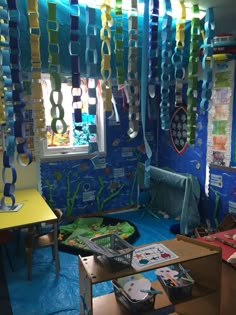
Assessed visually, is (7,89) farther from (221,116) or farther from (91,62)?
(221,116)

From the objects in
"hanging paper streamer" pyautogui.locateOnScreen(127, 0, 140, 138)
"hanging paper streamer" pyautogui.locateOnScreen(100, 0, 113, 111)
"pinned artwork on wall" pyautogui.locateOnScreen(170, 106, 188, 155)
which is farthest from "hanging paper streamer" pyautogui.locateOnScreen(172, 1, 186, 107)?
"pinned artwork on wall" pyautogui.locateOnScreen(170, 106, 188, 155)

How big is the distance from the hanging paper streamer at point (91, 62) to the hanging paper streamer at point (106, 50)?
5cm

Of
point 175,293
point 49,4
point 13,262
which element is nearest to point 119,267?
point 175,293

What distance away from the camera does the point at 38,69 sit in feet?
3.96

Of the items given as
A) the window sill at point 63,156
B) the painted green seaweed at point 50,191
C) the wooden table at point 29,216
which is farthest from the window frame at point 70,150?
the wooden table at point 29,216

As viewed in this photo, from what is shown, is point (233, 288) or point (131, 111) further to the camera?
point (233, 288)

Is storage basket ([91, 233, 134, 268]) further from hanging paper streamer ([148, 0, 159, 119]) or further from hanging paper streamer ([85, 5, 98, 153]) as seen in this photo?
hanging paper streamer ([148, 0, 159, 119])

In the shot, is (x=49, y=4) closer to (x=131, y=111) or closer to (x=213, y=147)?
(x=131, y=111)

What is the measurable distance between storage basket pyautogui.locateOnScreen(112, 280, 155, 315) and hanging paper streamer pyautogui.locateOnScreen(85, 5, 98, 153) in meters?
0.75

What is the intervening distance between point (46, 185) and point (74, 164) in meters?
0.48

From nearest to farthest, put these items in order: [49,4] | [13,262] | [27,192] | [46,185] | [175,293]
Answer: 1. [49,4]
2. [175,293]
3. [13,262]
4. [27,192]
5. [46,185]

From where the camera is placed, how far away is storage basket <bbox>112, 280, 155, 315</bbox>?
1.41 metres

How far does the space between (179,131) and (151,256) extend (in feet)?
9.35

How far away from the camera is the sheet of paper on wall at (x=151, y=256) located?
137 cm
